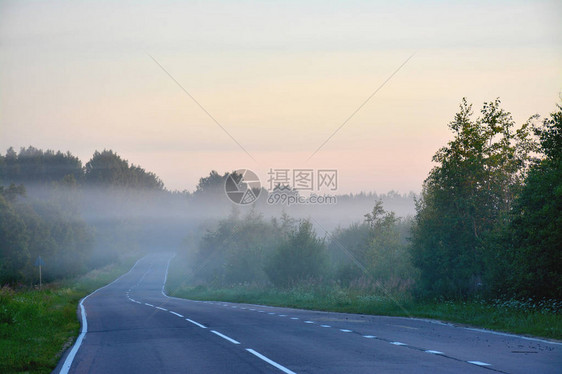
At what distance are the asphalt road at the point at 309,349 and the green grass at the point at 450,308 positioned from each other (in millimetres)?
1295

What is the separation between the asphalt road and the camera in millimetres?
10695

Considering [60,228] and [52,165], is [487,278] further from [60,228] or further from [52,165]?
[52,165]

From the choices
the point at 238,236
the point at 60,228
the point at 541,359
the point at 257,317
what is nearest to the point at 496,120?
the point at 257,317

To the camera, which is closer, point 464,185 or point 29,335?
point 29,335

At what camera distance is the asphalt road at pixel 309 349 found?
1070 centimetres

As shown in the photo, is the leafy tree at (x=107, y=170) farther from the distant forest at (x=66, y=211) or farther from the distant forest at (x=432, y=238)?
the distant forest at (x=432, y=238)

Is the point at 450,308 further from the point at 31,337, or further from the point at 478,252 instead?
the point at 31,337

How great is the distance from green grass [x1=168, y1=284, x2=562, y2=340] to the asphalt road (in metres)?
1.29

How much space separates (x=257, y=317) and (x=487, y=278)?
10.4 metres

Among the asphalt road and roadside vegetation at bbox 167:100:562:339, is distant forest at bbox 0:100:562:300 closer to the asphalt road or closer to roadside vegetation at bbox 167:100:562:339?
roadside vegetation at bbox 167:100:562:339

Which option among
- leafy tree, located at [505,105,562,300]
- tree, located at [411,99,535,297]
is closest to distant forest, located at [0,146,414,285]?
tree, located at [411,99,535,297]

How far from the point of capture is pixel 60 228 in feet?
283

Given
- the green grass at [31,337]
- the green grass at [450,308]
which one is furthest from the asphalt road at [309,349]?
the green grass at [450,308]

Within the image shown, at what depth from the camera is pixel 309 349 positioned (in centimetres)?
1317
